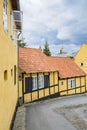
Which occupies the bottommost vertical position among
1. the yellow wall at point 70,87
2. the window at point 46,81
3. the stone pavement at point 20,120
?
the yellow wall at point 70,87

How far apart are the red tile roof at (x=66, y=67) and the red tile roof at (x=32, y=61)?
2947 mm

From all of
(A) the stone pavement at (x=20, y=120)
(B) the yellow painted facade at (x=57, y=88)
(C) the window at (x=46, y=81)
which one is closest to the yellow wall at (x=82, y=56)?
(B) the yellow painted facade at (x=57, y=88)

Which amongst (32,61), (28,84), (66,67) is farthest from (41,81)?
(66,67)

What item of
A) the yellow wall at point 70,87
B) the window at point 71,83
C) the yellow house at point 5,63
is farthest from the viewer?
the window at point 71,83

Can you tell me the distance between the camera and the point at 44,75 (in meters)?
22.2

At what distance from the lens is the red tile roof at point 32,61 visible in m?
20.0

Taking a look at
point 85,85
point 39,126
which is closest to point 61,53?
point 85,85

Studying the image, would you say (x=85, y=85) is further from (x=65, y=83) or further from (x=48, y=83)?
(x=48, y=83)

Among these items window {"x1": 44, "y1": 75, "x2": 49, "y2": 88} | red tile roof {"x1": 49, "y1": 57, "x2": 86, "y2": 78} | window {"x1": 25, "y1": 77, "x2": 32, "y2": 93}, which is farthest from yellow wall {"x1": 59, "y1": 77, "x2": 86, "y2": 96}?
window {"x1": 25, "y1": 77, "x2": 32, "y2": 93}

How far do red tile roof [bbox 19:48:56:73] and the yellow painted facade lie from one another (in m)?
0.54

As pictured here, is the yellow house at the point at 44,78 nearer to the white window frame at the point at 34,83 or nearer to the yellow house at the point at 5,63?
the white window frame at the point at 34,83

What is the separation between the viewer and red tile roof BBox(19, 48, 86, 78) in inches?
806

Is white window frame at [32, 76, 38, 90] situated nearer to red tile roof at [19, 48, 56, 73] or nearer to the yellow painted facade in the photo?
the yellow painted facade

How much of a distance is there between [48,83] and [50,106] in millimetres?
4136
